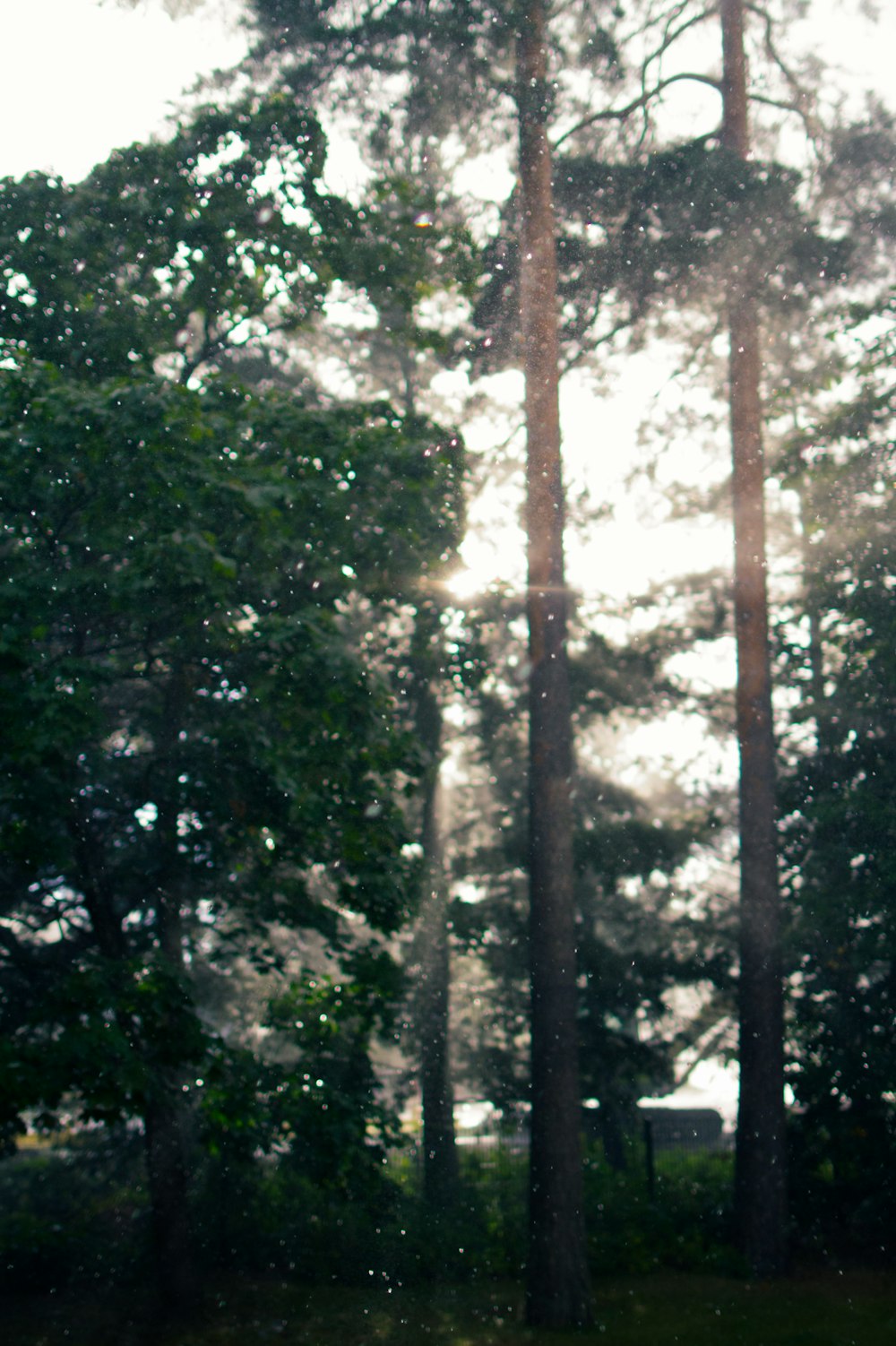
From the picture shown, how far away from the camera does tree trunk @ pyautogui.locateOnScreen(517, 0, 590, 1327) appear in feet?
37.9

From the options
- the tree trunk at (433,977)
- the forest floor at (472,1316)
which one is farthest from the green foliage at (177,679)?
the tree trunk at (433,977)

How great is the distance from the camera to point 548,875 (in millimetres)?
12422

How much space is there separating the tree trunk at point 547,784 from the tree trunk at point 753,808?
3.17m

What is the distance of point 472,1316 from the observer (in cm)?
1220

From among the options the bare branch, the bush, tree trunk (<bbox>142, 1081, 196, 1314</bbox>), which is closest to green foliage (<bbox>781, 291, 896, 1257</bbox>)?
the bare branch

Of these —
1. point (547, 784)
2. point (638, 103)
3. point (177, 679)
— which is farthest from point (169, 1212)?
point (638, 103)

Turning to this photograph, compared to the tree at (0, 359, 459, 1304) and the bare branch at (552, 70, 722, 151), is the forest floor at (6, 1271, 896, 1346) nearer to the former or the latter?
the tree at (0, 359, 459, 1304)

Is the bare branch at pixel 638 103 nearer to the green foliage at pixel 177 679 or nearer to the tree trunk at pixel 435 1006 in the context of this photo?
the green foliage at pixel 177 679

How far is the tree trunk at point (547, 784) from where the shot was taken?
37.9 feet

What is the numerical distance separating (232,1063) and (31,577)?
5022 mm

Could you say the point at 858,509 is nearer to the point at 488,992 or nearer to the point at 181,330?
the point at 181,330

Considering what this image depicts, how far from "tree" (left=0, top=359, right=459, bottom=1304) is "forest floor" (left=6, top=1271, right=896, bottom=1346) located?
0.96 m

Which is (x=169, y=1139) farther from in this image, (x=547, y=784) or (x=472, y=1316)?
(x=547, y=784)

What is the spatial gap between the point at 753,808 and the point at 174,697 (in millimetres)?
7244
